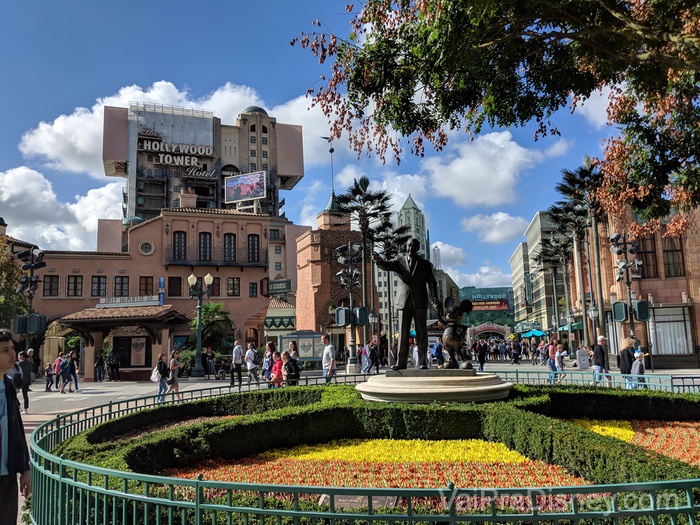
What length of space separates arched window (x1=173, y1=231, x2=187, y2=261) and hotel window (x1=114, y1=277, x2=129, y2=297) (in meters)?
4.18

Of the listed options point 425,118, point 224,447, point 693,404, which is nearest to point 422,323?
point 425,118

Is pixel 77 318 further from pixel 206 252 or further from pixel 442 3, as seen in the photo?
pixel 442 3

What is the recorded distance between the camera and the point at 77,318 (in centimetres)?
2923

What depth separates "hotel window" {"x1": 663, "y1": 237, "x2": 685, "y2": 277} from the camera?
32344 millimetres

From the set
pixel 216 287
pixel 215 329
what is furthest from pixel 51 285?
pixel 215 329

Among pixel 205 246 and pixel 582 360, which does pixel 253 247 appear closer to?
pixel 205 246

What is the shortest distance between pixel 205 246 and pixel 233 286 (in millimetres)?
3990

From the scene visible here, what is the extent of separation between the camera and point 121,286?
42.4 metres

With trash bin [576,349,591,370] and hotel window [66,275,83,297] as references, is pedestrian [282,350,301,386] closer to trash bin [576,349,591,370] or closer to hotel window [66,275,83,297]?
trash bin [576,349,591,370]

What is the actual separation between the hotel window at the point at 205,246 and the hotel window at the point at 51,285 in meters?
10.5

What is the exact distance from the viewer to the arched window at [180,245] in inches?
1741

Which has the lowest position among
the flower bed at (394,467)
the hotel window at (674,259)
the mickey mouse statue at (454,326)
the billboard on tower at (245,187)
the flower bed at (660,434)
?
the flower bed at (660,434)

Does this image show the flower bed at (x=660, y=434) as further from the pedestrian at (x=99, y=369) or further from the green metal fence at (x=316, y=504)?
the pedestrian at (x=99, y=369)

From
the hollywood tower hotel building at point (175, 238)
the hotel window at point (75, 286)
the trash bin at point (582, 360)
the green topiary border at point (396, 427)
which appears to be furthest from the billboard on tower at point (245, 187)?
the green topiary border at point (396, 427)
